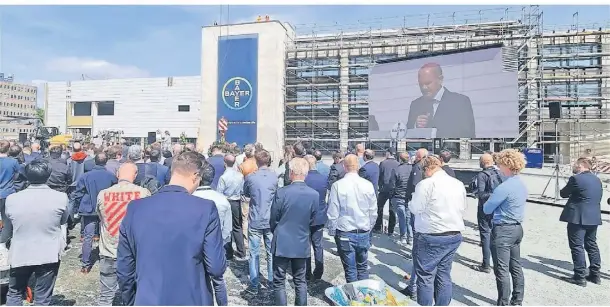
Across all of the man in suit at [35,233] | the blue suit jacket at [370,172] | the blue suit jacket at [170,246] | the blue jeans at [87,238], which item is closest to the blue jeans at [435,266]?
the blue suit jacket at [170,246]

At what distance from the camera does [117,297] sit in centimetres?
385

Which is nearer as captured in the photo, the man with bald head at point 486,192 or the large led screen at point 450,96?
the man with bald head at point 486,192

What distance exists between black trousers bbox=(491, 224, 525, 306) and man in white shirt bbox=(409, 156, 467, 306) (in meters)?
0.57

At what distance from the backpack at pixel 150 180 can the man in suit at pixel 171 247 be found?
301 cm

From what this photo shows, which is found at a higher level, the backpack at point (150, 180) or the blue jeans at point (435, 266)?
the backpack at point (150, 180)

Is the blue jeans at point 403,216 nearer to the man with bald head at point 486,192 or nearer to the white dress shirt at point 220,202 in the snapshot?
the man with bald head at point 486,192

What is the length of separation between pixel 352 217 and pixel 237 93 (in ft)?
83.4

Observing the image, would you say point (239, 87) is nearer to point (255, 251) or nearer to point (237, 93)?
point (237, 93)

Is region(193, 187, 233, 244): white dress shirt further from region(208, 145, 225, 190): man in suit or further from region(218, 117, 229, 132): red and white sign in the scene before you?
region(218, 117, 229, 132): red and white sign

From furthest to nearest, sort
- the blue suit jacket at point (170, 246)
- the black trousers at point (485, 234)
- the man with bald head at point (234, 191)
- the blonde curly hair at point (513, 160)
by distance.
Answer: the man with bald head at point (234, 191), the black trousers at point (485, 234), the blonde curly hair at point (513, 160), the blue suit jacket at point (170, 246)

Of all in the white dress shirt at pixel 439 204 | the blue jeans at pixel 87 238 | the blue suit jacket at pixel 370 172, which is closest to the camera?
the white dress shirt at pixel 439 204

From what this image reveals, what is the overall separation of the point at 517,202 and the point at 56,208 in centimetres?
411

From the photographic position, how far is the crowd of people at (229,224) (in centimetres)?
195

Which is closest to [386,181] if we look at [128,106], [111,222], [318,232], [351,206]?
[318,232]
